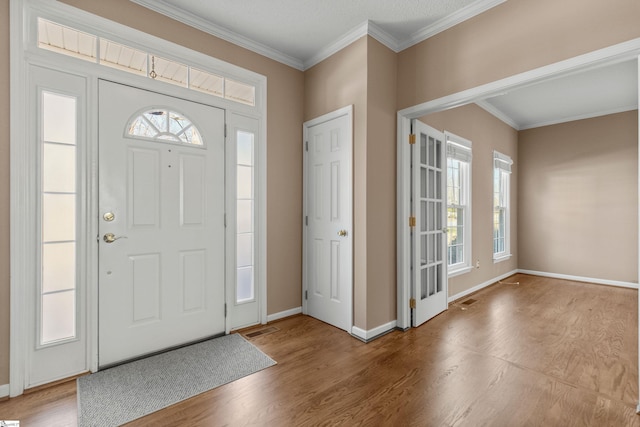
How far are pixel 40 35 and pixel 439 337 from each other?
391 centimetres

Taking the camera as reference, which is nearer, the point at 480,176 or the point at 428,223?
the point at 428,223

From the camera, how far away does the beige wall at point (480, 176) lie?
14.2 feet

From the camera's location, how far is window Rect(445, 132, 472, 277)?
436cm

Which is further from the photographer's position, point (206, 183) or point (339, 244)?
point (339, 244)

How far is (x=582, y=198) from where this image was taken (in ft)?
17.5

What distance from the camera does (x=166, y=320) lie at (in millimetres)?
2623

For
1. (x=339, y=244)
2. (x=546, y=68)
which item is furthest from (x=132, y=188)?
(x=546, y=68)

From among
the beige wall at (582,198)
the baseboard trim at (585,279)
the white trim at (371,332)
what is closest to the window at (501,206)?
the beige wall at (582,198)

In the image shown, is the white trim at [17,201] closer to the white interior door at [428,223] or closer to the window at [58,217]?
the window at [58,217]

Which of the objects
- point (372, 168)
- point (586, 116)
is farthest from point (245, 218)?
point (586, 116)

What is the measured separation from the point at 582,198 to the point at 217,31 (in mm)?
6121

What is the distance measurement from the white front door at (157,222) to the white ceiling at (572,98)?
389 cm

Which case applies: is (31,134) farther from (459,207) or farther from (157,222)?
(459,207)

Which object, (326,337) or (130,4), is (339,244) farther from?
(130,4)
